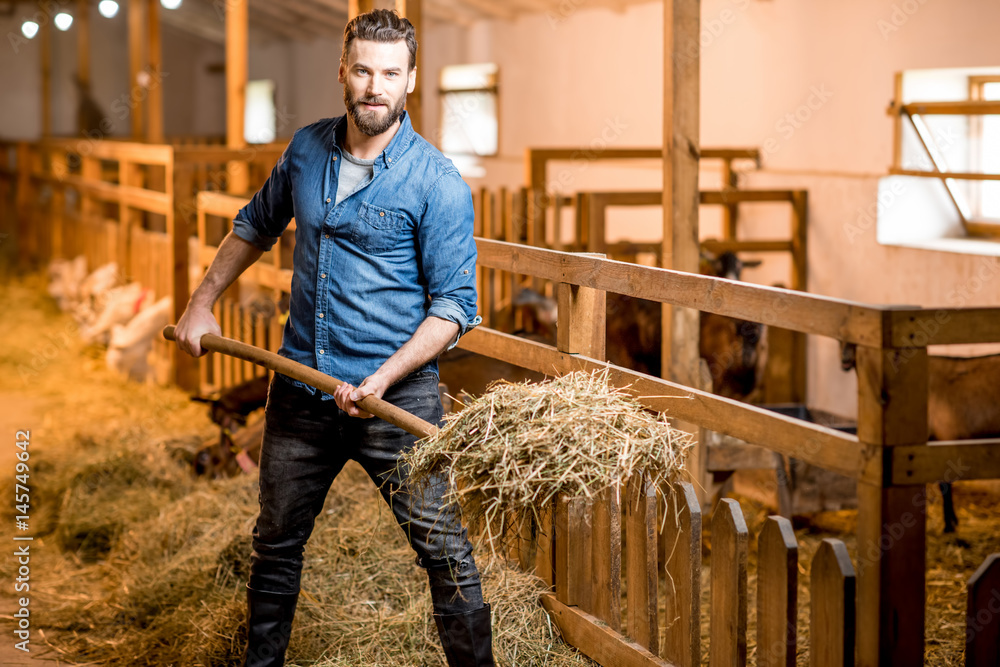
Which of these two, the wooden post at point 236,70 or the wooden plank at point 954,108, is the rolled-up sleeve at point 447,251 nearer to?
the wooden plank at point 954,108

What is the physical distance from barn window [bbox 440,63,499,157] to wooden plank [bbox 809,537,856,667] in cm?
986

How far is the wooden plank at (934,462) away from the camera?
7.13ft

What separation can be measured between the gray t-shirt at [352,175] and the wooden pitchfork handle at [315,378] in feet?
1.35

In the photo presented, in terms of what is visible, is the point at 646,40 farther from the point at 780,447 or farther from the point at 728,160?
the point at 780,447

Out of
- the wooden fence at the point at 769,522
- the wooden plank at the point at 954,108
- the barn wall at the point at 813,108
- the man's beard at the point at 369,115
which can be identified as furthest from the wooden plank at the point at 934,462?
the wooden plank at the point at 954,108

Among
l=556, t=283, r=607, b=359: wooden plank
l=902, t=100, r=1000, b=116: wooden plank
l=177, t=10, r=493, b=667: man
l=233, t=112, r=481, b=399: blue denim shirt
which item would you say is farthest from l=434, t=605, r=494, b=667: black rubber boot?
l=902, t=100, r=1000, b=116: wooden plank

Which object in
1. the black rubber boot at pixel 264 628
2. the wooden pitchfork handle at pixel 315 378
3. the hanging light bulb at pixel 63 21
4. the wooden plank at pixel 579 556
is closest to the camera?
the wooden pitchfork handle at pixel 315 378

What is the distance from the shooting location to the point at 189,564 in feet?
13.3

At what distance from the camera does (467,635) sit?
2645mm

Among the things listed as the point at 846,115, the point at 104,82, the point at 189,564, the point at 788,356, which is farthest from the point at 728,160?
the point at 104,82

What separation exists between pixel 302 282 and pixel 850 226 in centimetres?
530

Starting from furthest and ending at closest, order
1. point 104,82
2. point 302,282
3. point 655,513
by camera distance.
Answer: point 104,82
point 655,513
point 302,282

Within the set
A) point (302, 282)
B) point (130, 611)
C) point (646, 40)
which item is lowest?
point (130, 611)

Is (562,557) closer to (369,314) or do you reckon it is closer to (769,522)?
(769,522)
